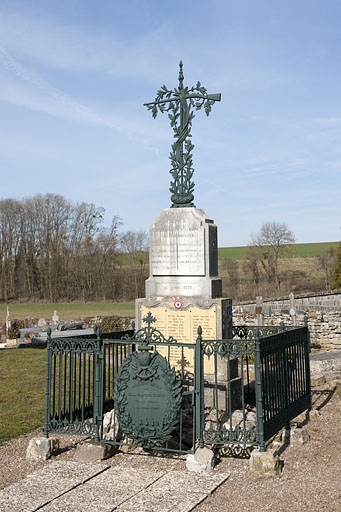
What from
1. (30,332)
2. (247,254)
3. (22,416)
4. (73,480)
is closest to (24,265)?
(247,254)

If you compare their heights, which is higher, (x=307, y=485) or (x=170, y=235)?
(x=170, y=235)

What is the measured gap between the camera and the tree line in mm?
47406

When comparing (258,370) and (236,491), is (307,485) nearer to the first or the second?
(236,491)

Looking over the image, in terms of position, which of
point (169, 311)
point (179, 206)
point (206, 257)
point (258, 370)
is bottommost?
point (258, 370)

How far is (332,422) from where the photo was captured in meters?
7.94

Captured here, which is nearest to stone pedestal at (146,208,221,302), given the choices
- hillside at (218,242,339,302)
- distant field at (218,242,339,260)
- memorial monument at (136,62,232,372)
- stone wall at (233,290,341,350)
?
memorial monument at (136,62,232,372)

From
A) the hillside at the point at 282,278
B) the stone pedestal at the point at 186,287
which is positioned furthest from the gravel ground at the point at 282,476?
the hillside at the point at 282,278

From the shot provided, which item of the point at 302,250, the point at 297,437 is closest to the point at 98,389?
the point at 297,437

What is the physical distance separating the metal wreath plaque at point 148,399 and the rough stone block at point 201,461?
0.40 meters

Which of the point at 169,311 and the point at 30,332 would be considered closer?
the point at 169,311

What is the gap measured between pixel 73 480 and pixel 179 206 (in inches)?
177

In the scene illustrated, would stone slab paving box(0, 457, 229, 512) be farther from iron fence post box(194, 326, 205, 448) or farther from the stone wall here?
the stone wall

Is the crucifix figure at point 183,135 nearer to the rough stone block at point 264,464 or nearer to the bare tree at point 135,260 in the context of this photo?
the rough stone block at point 264,464

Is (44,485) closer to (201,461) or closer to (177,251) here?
(201,461)
